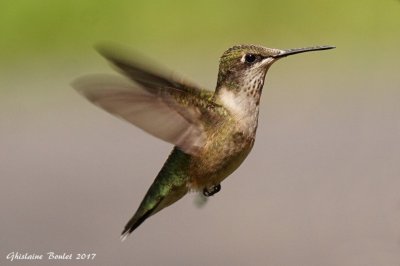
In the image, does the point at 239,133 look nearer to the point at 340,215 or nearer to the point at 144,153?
the point at 340,215

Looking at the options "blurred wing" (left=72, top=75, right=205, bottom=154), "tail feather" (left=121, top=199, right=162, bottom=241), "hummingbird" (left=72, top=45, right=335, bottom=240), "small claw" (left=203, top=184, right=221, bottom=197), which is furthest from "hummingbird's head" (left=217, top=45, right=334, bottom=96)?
"tail feather" (left=121, top=199, right=162, bottom=241)

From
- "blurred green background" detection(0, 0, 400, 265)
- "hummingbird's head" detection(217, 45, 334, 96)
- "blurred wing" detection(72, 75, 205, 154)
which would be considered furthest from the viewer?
"blurred green background" detection(0, 0, 400, 265)

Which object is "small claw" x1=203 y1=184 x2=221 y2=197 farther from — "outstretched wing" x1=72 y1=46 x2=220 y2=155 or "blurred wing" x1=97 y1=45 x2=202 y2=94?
"blurred wing" x1=97 y1=45 x2=202 y2=94

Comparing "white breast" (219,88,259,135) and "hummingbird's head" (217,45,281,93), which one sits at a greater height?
"hummingbird's head" (217,45,281,93)

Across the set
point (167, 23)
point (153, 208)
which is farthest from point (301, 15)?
point (153, 208)

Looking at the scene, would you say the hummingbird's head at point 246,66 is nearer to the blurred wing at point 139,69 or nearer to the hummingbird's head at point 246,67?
the hummingbird's head at point 246,67

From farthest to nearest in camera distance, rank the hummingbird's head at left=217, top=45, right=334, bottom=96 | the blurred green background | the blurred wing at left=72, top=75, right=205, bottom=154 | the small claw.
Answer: the blurred green background, the small claw, the hummingbird's head at left=217, top=45, right=334, bottom=96, the blurred wing at left=72, top=75, right=205, bottom=154

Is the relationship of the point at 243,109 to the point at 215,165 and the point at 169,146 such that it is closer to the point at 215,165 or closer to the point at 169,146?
the point at 215,165

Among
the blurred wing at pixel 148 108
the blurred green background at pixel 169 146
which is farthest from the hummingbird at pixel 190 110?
the blurred green background at pixel 169 146
